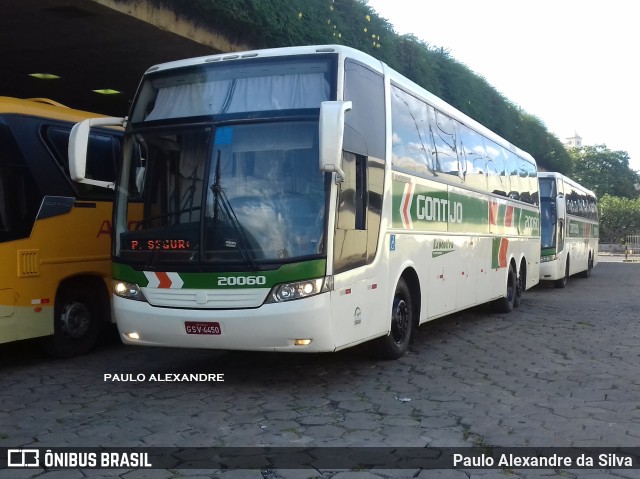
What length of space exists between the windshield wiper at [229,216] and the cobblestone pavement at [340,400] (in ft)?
4.44

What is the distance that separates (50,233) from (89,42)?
→ 534 cm

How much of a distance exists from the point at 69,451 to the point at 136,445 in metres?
0.47

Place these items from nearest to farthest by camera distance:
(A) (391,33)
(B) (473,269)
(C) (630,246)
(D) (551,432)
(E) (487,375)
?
(D) (551,432) → (E) (487,375) → (B) (473,269) → (A) (391,33) → (C) (630,246)

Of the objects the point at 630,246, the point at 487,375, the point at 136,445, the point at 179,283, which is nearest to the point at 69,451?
the point at 136,445

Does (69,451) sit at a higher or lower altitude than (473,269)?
lower

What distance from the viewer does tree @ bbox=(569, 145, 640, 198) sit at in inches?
3730

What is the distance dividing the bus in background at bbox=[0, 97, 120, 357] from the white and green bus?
1.06m

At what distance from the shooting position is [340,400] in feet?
22.0

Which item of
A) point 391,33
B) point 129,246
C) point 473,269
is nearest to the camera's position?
point 129,246

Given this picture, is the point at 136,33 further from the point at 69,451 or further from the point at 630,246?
the point at 630,246

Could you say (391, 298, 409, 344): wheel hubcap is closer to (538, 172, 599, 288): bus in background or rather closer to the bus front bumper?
the bus front bumper

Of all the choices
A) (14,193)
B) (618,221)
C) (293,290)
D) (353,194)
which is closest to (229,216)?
(293,290)

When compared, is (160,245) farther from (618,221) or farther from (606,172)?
(606,172)

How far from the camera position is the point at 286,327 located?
664 cm
